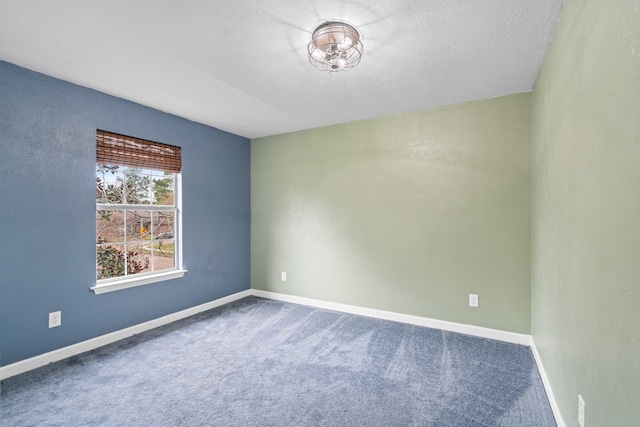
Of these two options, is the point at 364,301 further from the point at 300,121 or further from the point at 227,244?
the point at 300,121

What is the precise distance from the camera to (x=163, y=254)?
136 inches

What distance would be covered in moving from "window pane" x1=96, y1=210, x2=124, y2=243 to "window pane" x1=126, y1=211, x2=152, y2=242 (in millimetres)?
73

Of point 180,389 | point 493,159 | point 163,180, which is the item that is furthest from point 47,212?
point 493,159

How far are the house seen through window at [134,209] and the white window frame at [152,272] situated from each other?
1 cm

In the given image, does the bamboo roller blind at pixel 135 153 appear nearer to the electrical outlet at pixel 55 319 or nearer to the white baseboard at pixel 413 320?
the electrical outlet at pixel 55 319

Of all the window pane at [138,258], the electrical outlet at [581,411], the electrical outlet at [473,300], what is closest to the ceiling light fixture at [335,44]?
the electrical outlet at [581,411]

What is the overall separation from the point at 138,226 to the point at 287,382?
221 centimetres

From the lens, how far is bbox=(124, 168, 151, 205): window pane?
123 inches

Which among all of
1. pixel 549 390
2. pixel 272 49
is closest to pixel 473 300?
pixel 549 390

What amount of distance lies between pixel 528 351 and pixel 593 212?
199 cm

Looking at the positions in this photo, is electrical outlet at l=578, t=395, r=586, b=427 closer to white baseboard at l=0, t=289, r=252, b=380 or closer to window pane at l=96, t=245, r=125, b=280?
white baseboard at l=0, t=289, r=252, b=380

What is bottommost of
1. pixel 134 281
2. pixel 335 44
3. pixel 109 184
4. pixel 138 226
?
pixel 134 281

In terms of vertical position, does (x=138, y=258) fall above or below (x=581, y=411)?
above

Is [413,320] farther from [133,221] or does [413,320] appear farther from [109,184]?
[109,184]
